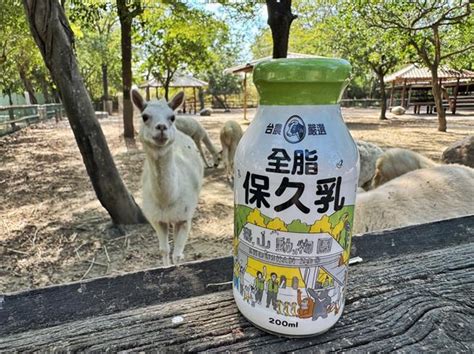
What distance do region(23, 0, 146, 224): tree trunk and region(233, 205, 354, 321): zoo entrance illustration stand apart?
3.29 meters

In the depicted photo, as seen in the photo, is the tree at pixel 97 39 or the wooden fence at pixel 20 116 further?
the wooden fence at pixel 20 116

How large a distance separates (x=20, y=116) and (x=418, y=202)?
18.4 meters

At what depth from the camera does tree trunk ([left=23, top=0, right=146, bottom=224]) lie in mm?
3226

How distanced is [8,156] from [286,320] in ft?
34.1

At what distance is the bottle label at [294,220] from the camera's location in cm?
68

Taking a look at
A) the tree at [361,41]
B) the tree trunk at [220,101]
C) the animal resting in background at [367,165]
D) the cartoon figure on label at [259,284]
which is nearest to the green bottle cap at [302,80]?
the cartoon figure on label at [259,284]

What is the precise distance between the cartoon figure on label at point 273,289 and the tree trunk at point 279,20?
15.8 feet

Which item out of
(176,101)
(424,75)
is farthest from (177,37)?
(424,75)

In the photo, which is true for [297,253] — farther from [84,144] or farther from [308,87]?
[84,144]

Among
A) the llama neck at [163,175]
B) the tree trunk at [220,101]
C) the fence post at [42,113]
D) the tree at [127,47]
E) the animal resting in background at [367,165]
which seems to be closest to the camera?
the llama neck at [163,175]

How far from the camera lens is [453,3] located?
11.3m

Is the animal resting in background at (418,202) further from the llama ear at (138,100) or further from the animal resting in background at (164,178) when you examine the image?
the llama ear at (138,100)

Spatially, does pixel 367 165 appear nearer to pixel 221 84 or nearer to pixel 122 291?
pixel 122 291

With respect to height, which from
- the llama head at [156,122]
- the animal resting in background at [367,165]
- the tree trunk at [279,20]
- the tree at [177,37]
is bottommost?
the animal resting in background at [367,165]
